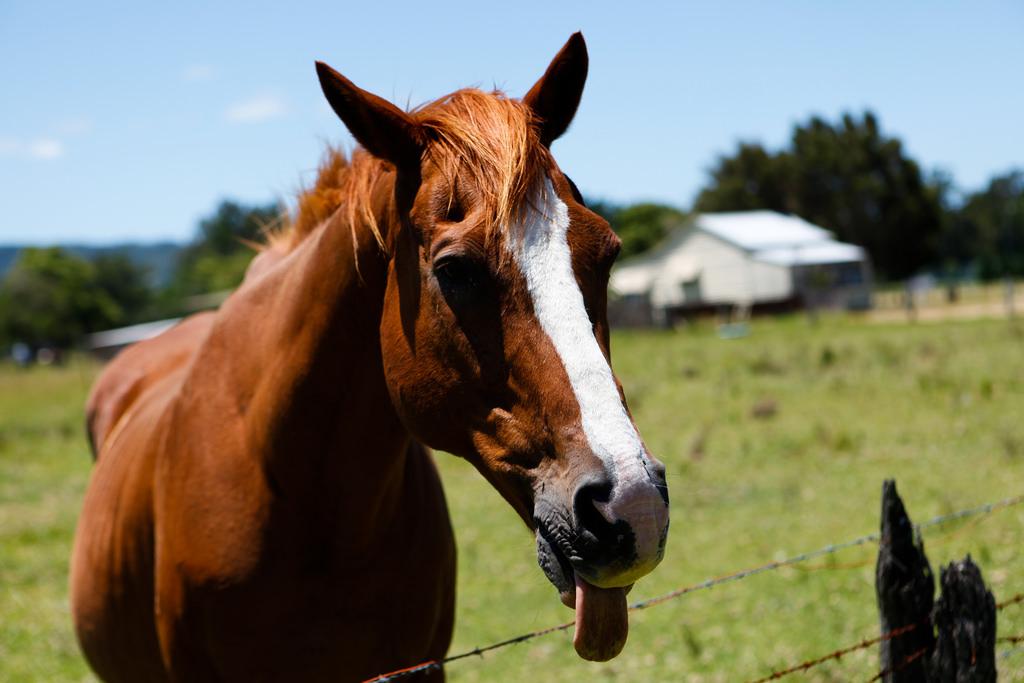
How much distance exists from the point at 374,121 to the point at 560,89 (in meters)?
0.48

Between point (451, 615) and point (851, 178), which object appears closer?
point (451, 615)

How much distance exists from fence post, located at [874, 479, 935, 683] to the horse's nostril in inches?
59.0

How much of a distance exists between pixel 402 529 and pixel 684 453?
790 centimetres

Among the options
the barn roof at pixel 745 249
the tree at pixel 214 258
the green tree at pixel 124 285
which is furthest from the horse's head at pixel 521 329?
the green tree at pixel 124 285

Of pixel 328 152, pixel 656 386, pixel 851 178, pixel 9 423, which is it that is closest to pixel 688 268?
pixel 851 178

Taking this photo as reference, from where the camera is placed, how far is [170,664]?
2.46m

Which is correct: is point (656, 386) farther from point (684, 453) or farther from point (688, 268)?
point (688, 268)

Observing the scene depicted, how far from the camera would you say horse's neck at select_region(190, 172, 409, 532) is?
2.27m

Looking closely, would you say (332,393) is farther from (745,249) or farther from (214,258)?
(214,258)

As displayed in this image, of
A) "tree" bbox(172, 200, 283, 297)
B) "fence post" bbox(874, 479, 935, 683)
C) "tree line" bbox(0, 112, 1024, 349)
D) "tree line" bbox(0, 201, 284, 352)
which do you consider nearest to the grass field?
"fence post" bbox(874, 479, 935, 683)

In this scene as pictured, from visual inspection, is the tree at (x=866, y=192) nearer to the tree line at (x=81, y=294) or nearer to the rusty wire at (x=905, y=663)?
the tree line at (x=81, y=294)

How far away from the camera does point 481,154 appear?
75.9 inches

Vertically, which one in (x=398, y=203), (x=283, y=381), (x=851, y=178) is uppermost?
(x=851, y=178)

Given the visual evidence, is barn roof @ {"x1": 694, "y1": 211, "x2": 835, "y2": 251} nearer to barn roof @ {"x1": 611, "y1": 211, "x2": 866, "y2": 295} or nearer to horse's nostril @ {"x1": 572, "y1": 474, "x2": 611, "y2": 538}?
barn roof @ {"x1": 611, "y1": 211, "x2": 866, "y2": 295}
